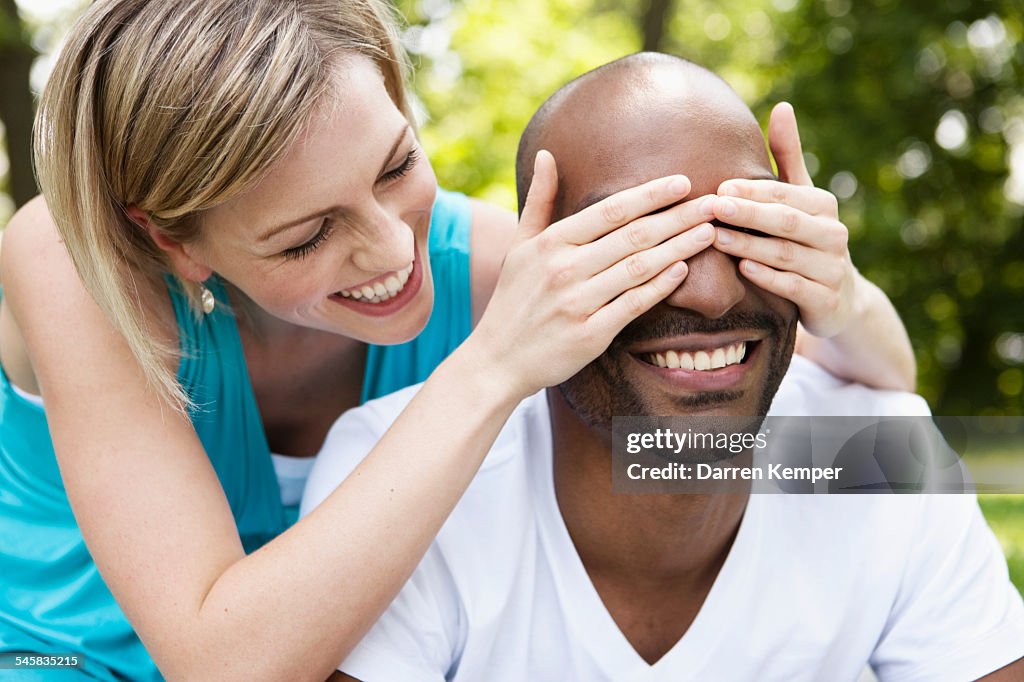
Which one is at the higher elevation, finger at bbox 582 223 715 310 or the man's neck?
finger at bbox 582 223 715 310

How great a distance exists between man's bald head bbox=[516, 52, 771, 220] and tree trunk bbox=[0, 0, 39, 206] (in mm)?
8067

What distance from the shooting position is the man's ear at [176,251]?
2283mm

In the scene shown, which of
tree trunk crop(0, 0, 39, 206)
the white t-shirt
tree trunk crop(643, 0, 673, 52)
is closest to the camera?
the white t-shirt

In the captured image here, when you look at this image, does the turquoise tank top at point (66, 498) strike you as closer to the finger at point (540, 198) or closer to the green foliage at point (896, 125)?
the finger at point (540, 198)

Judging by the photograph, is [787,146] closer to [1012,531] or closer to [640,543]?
[640,543]

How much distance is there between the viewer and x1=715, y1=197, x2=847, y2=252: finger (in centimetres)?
187

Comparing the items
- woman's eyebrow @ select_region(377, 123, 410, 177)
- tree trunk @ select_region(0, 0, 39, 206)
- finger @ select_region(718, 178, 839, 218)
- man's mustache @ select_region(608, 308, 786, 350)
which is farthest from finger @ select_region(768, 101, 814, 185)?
tree trunk @ select_region(0, 0, 39, 206)

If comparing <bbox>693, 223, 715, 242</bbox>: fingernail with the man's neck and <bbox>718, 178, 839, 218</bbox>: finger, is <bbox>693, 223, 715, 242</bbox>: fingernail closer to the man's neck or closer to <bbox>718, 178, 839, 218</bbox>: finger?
<bbox>718, 178, 839, 218</bbox>: finger

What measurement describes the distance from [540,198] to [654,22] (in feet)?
34.6

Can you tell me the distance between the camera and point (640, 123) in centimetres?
205

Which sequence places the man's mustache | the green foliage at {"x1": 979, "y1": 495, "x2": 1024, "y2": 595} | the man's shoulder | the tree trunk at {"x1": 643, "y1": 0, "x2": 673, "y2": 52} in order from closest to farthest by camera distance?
the man's mustache
the man's shoulder
the green foliage at {"x1": 979, "y1": 495, "x2": 1024, "y2": 595}
the tree trunk at {"x1": 643, "y1": 0, "x2": 673, "y2": 52}

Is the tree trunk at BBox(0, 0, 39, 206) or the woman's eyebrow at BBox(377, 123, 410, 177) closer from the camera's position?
the woman's eyebrow at BBox(377, 123, 410, 177)

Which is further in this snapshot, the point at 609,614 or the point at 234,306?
the point at 234,306

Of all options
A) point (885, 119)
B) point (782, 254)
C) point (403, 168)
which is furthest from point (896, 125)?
point (782, 254)
